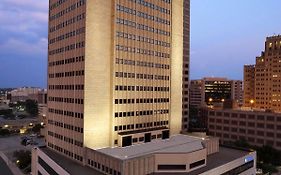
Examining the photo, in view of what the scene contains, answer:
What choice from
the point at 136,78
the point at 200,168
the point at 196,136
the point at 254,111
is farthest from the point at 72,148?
the point at 254,111

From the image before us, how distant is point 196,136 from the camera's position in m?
97.9

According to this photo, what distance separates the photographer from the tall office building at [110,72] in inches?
3034

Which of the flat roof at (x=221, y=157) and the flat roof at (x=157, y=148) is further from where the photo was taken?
the flat roof at (x=221, y=157)

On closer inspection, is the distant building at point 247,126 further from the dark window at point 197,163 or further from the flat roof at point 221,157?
the dark window at point 197,163

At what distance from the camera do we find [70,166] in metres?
73.4

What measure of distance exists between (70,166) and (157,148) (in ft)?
71.5

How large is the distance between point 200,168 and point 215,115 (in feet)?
308

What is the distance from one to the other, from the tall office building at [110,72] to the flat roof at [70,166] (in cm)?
190

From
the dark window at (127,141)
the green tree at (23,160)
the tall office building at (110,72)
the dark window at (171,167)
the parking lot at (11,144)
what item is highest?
the tall office building at (110,72)

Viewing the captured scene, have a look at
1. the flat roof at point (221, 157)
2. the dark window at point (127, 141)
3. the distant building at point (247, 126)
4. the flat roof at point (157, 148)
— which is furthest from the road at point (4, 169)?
the distant building at point (247, 126)

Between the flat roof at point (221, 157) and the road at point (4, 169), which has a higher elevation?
the flat roof at point (221, 157)

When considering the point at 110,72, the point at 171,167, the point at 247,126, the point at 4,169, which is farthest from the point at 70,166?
the point at 247,126

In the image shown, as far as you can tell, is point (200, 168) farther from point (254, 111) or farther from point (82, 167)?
point (254, 111)

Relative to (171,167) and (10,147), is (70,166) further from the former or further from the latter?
(10,147)
